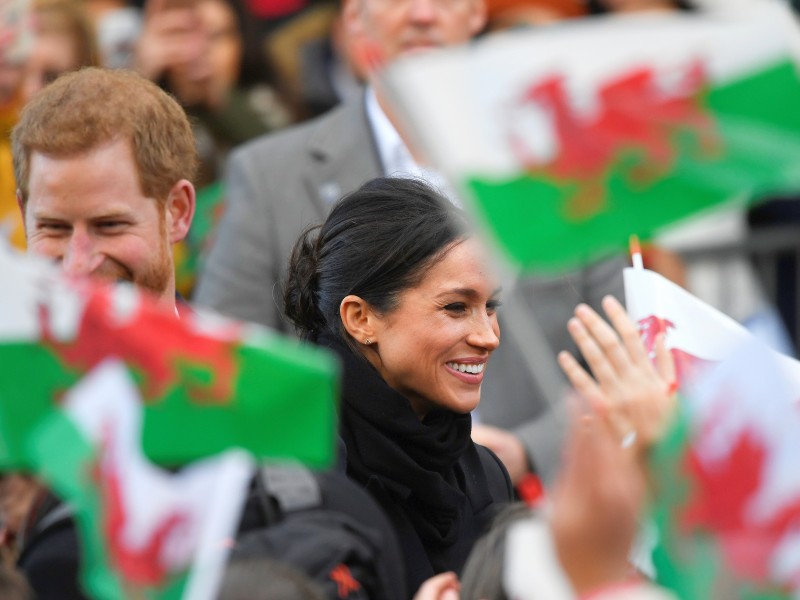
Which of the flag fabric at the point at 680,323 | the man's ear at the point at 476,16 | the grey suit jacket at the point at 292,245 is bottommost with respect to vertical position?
the grey suit jacket at the point at 292,245

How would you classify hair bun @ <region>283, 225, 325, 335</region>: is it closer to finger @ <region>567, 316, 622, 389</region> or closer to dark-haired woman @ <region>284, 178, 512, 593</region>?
dark-haired woman @ <region>284, 178, 512, 593</region>

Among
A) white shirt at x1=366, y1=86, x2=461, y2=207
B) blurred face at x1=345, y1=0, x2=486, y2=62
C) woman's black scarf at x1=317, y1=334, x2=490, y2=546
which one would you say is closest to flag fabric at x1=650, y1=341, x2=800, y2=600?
woman's black scarf at x1=317, y1=334, x2=490, y2=546

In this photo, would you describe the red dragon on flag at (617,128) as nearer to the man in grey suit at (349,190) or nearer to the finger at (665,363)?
the finger at (665,363)

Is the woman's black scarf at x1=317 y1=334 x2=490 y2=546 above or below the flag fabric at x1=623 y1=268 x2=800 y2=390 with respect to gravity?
below

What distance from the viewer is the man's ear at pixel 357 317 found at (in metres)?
4.32

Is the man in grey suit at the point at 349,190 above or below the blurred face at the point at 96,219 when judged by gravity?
below

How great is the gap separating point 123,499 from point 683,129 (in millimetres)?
1031

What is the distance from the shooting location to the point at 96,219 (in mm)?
3859

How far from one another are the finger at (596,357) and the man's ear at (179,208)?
946 millimetres

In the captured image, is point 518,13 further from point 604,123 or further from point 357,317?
point 604,123

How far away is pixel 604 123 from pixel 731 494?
599 mm

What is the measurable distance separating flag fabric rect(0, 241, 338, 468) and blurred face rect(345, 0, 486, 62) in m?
3.09

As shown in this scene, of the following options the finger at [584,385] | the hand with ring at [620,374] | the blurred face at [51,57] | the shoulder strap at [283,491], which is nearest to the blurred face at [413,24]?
the blurred face at [51,57]

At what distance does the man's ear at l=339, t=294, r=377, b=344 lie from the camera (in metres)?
4.32
